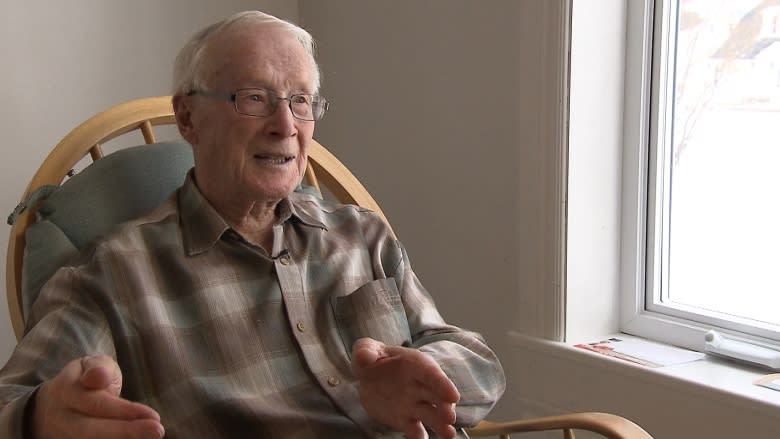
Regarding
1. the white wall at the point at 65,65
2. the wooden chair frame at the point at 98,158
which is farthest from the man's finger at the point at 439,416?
the white wall at the point at 65,65

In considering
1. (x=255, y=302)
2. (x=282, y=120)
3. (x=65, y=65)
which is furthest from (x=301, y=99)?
(x=65, y=65)

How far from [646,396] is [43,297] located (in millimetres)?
1181

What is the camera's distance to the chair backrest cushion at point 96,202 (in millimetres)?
1396

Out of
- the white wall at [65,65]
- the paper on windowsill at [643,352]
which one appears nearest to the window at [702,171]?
the paper on windowsill at [643,352]

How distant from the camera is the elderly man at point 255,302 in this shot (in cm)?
124

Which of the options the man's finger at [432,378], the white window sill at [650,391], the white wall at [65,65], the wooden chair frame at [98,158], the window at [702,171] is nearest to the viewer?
the man's finger at [432,378]

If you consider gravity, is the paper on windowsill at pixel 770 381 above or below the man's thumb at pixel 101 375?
below

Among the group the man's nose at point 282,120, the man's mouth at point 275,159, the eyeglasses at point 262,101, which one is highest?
the eyeglasses at point 262,101

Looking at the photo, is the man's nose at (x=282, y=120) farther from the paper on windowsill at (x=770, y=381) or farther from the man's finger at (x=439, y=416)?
the paper on windowsill at (x=770, y=381)

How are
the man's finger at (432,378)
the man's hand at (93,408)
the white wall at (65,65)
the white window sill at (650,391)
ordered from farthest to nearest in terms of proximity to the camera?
the white wall at (65,65)
the white window sill at (650,391)
the man's finger at (432,378)
the man's hand at (93,408)

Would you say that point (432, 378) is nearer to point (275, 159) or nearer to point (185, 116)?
point (275, 159)

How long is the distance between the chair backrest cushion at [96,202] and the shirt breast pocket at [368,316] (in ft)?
1.27

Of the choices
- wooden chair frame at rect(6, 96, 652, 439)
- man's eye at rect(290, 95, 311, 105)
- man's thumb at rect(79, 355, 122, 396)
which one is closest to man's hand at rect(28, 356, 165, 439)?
man's thumb at rect(79, 355, 122, 396)

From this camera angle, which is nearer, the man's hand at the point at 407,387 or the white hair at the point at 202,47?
the man's hand at the point at 407,387
